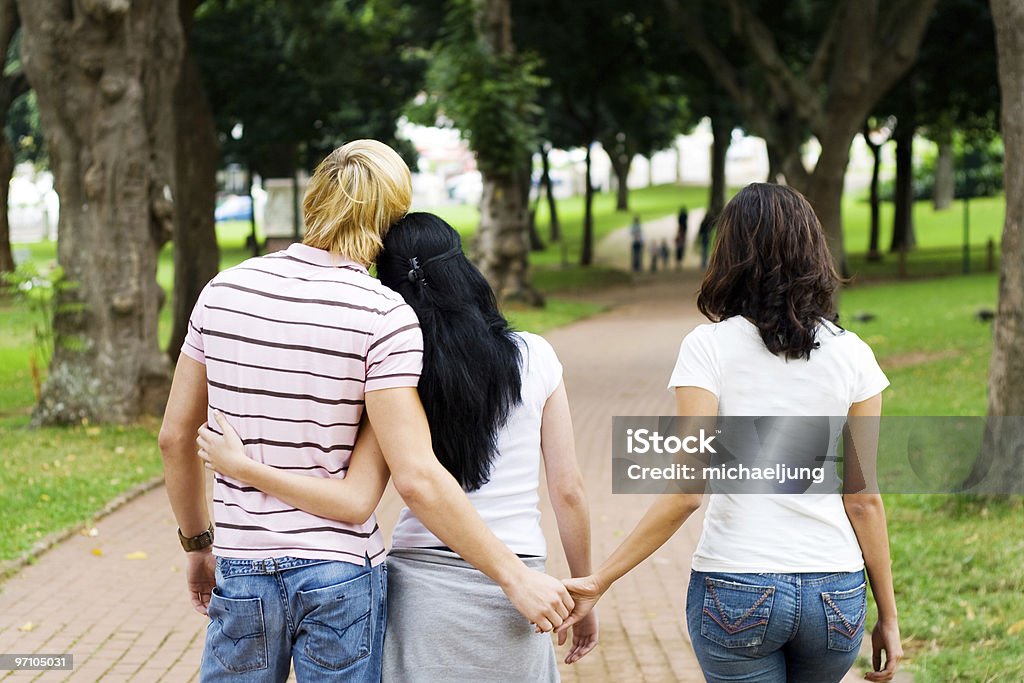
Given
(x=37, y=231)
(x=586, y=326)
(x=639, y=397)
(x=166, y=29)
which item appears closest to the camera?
(x=166, y=29)

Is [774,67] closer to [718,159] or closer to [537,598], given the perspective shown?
[537,598]

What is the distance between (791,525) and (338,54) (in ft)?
109

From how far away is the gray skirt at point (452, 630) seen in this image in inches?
112

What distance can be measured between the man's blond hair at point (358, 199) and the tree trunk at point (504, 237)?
68.5 feet

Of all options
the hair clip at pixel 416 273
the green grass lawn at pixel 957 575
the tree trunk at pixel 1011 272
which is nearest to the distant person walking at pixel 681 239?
the green grass lawn at pixel 957 575

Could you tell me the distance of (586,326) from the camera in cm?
2373

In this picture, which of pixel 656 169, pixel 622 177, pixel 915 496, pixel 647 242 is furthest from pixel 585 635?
pixel 656 169

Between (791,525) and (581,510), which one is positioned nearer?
(791,525)

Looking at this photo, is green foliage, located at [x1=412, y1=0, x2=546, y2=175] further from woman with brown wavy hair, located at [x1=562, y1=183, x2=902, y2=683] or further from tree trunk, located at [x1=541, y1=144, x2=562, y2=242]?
tree trunk, located at [x1=541, y1=144, x2=562, y2=242]

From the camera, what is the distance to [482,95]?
22500 mm

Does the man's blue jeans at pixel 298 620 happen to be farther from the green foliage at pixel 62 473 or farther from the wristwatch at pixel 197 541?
the green foliage at pixel 62 473

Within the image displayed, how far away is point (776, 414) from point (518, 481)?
23.0 inches

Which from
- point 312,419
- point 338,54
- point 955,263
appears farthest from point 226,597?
point 955,263

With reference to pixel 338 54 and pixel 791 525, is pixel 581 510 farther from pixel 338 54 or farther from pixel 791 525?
pixel 338 54
